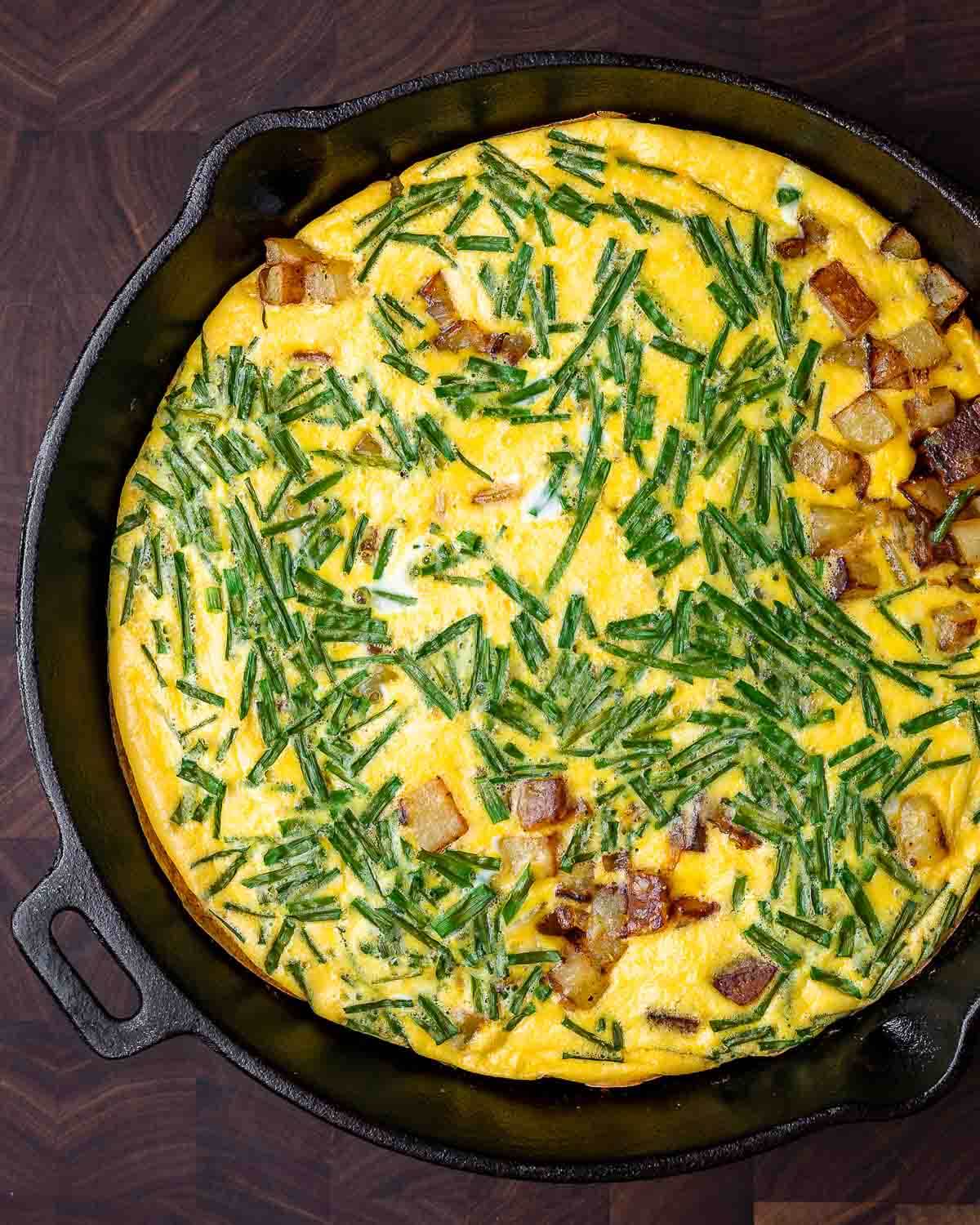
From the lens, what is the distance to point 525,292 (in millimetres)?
2834

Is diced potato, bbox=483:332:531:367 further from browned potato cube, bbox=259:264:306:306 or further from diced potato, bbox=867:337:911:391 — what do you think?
diced potato, bbox=867:337:911:391

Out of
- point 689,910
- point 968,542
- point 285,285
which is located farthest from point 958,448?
point 285,285

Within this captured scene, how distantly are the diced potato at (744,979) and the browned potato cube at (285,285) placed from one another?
5.85 feet

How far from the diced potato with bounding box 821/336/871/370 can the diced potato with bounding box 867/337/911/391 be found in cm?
1

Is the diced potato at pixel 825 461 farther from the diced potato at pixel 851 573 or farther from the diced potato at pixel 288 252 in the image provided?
the diced potato at pixel 288 252

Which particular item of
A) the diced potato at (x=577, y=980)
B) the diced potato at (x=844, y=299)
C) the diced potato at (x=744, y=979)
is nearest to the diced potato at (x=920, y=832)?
the diced potato at (x=744, y=979)

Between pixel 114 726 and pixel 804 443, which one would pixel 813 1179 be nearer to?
pixel 804 443

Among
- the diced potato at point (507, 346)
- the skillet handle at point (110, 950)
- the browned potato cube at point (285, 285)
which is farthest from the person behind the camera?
the browned potato cube at point (285, 285)

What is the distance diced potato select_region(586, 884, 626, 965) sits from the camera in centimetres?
280

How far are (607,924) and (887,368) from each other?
4.44 feet

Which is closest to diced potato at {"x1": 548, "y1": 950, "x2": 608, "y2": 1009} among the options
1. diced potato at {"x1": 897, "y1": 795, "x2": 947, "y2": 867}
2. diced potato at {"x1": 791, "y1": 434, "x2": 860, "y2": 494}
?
diced potato at {"x1": 897, "y1": 795, "x2": 947, "y2": 867}

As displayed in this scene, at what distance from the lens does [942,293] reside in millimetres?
2865

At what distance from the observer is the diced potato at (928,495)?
2.77 meters

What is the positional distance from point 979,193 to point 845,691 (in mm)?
1305
